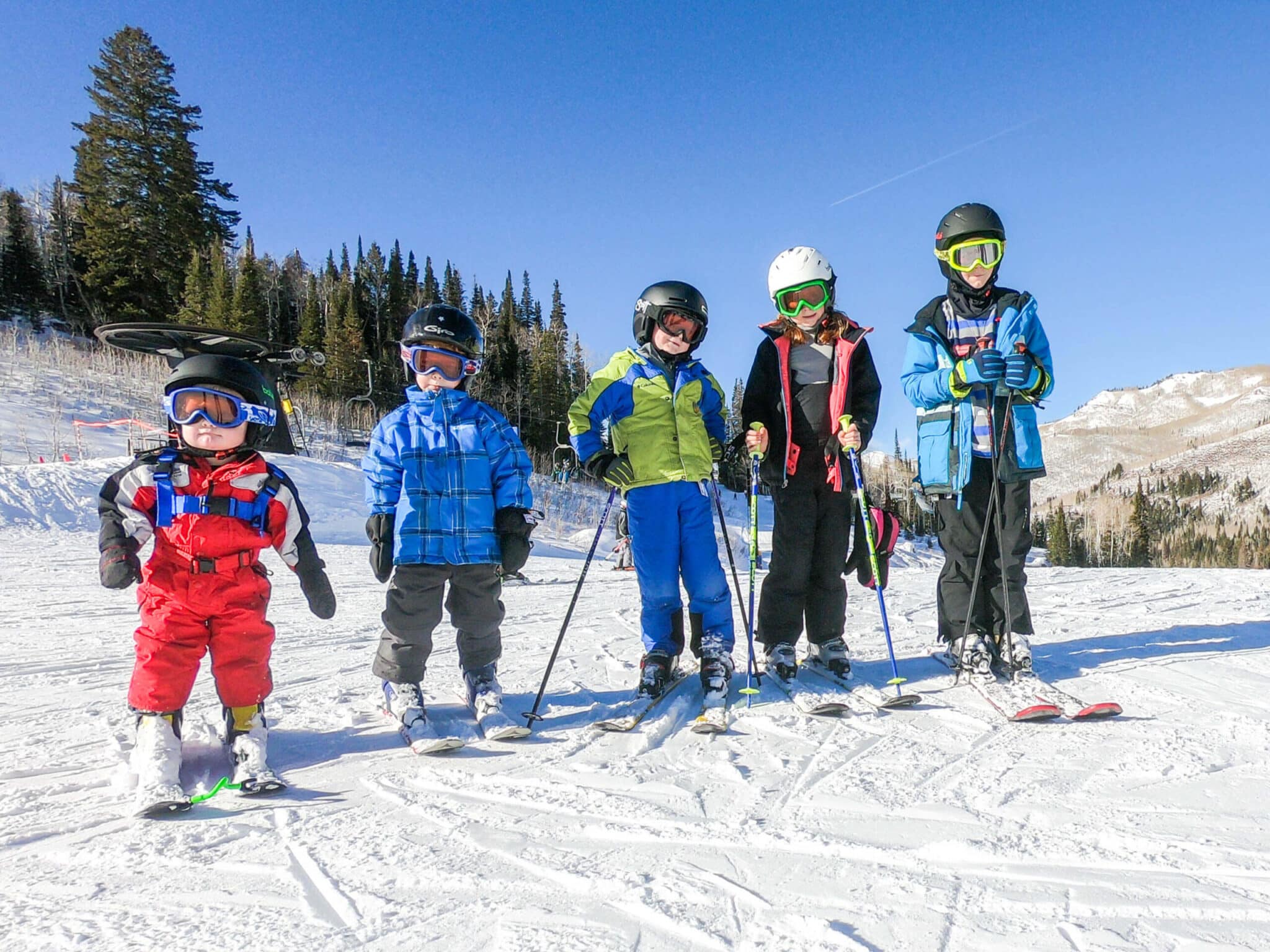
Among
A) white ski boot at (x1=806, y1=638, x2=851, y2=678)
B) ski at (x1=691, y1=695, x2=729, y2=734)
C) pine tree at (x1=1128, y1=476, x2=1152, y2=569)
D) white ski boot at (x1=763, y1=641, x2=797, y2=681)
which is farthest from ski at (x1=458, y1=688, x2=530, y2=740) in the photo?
pine tree at (x1=1128, y1=476, x2=1152, y2=569)

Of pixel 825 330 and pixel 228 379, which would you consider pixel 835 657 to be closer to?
pixel 825 330

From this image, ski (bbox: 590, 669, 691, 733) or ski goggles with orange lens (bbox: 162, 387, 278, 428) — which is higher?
ski goggles with orange lens (bbox: 162, 387, 278, 428)

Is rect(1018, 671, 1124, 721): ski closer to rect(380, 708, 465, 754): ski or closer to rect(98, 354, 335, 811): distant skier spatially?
rect(380, 708, 465, 754): ski

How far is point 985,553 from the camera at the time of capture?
3.86 m

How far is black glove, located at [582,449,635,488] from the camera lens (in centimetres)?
359

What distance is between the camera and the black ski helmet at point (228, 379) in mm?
2742

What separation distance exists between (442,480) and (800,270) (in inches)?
86.4

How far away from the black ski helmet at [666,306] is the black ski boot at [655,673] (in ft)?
5.35

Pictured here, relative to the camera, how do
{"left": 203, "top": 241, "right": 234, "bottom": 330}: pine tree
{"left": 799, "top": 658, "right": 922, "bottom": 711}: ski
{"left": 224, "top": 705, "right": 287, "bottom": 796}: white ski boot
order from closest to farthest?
{"left": 224, "top": 705, "right": 287, "bottom": 796}: white ski boot < {"left": 799, "top": 658, "right": 922, "bottom": 711}: ski < {"left": 203, "top": 241, "right": 234, "bottom": 330}: pine tree

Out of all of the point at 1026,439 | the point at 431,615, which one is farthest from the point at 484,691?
the point at 1026,439

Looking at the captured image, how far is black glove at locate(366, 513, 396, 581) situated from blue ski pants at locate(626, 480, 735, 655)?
1.21 metres

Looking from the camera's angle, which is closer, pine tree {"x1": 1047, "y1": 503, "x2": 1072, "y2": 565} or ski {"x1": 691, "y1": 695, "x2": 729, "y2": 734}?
ski {"x1": 691, "y1": 695, "x2": 729, "y2": 734}

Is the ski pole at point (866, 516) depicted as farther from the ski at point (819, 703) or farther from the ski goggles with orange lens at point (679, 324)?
the ski goggles with orange lens at point (679, 324)

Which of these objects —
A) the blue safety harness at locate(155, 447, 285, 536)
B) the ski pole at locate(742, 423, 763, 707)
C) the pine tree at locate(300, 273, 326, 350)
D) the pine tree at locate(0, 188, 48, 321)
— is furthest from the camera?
the pine tree at locate(300, 273, 326, 350)
